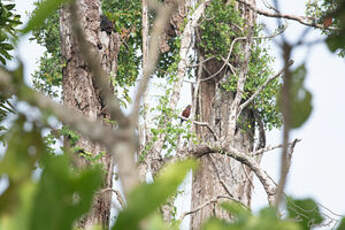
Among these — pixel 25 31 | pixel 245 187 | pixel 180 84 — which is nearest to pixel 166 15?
pixel 25 31

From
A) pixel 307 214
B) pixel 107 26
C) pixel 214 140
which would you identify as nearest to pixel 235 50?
pixel 214 140

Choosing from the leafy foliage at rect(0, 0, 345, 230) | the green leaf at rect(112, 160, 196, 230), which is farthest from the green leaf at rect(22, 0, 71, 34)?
the green leaf at rect(112, 160, 196, 230)

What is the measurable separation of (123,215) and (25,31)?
0.12 metres

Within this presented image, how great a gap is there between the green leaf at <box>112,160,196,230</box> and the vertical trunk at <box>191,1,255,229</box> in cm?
477

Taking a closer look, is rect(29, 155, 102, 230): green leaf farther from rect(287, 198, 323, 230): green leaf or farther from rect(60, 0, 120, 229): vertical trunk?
rect(60, 0, 120, 229): vertical trunk

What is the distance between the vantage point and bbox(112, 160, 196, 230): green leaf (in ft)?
0.51

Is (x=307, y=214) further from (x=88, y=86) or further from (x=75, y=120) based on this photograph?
(x=88, y=86)

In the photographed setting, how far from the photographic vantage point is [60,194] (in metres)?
0.17

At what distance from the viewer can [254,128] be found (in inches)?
220

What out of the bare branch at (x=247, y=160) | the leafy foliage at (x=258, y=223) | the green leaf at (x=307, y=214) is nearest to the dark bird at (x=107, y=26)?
the bare branch at (x=247, y=160)

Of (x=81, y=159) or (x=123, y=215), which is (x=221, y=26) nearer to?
(x=81, y=159)

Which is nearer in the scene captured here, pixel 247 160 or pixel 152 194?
pixel 152 194

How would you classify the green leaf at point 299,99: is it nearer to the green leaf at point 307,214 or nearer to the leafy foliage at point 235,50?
the green leaf at point 307,214

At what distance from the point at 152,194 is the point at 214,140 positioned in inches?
201
